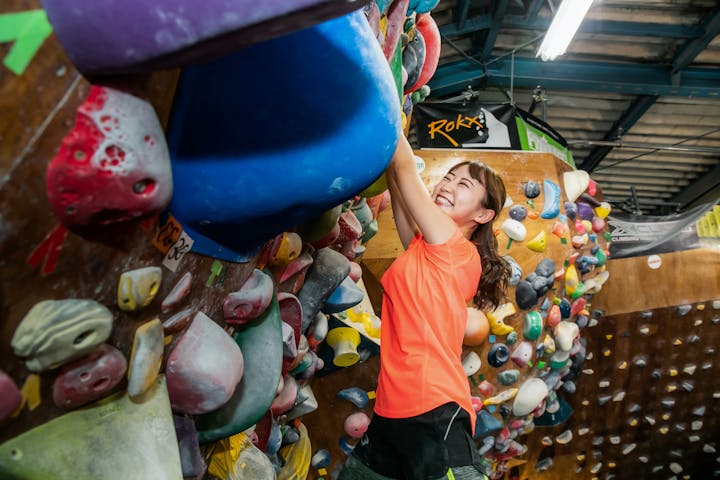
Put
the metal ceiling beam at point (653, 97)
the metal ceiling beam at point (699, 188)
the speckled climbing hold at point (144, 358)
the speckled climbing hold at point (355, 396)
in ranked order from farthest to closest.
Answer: the metal ceiling beam at point (699, 188) < the metal ceiling beam at point (653, 97) < the speckled climbing hold at point (355, 396) < the speckled climbing hold at point (144, 358)

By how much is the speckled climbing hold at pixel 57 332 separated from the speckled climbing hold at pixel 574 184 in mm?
3306

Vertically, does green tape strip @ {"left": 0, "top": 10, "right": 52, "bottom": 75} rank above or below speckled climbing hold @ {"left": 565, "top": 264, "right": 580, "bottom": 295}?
above

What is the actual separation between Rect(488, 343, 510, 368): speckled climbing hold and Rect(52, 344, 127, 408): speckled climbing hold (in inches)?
98.0

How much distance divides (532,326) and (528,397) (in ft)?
1.44

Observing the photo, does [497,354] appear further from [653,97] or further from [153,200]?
[653,97]

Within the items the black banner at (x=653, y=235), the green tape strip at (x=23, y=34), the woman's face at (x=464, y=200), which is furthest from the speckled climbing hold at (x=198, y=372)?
the black banner at (x=653, y=235)

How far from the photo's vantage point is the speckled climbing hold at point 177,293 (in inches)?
31.0

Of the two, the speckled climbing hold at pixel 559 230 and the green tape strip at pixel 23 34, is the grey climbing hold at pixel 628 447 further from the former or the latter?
the green tape strip at pixel 23 34

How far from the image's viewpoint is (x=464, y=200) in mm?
2000

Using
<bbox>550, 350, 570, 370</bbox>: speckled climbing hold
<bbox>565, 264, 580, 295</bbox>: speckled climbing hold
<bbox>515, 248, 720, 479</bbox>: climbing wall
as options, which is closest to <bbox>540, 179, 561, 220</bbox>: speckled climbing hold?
<bbox>565, 264, 580, 295</bbox>: speckled climbing hold

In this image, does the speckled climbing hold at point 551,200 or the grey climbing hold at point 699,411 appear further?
the grey climbing hold at point 699,411

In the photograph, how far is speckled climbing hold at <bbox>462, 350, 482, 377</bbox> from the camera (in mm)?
2881

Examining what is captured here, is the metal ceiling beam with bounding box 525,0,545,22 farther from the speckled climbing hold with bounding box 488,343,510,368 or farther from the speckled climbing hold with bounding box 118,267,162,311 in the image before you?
the speckled climbing hold with bounding box 118,267,162,311

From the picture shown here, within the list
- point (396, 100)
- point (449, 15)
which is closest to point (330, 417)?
point (396, 100)
